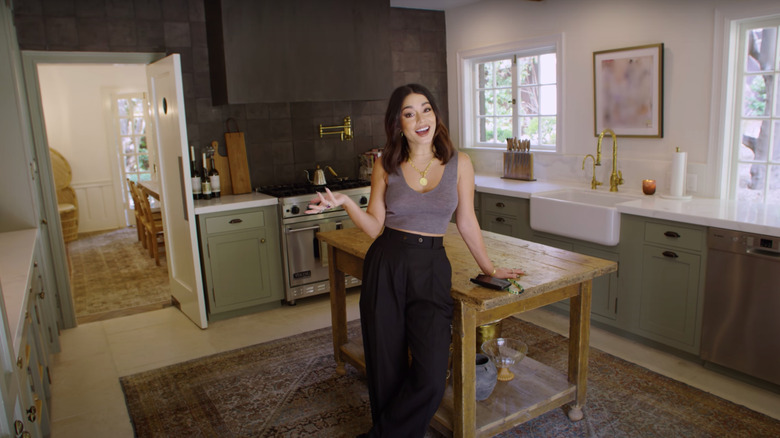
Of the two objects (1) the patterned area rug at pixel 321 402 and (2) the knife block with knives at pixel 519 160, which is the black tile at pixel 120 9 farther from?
(2) the knife block with knives at pixel 519 160

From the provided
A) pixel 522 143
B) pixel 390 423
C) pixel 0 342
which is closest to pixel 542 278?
pixel 390 423

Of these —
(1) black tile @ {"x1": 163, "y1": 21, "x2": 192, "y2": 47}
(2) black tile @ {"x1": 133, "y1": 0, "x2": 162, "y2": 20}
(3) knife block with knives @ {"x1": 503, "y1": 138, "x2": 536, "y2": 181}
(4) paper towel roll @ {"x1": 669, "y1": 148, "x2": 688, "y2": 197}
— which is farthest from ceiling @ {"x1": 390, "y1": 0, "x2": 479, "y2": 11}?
(4) paper towel roll @ {"x1": 669, "y1": 148, "x2": 688, "y2": 197}

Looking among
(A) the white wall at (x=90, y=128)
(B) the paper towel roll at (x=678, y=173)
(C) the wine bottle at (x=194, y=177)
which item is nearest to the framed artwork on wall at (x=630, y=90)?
(B) the paper towel roll at (x=678, y=173)

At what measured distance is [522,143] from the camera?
5273 mm

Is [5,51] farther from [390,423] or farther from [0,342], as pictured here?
[390,423]

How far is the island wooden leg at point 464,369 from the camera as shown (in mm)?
2430

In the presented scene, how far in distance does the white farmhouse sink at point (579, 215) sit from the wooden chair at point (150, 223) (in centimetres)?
397

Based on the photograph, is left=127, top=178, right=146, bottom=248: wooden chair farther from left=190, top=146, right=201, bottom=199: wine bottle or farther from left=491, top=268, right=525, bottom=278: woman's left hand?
left=491, top=268, right=525, bottom=278: woman's left hand

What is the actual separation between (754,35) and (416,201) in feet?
8.79

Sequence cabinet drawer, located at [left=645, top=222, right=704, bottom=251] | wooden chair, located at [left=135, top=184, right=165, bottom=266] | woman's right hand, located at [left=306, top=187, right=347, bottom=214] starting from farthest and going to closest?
1. wooden chair, located at [left=135, top=184, right=165, bottom=266]
2. cabinet drawer, located at [left=645, top=222, right=704, bottom=251]
3. woman's right hand, located at [left=306, top=187, right=347, bottom=214]

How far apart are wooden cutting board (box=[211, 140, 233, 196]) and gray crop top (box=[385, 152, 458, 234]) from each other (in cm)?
284

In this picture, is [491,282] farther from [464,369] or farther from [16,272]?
[16,272]

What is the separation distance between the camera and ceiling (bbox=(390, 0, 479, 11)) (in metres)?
5.55

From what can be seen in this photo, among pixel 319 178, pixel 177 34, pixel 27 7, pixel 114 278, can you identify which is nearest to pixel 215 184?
pixel 319 178
